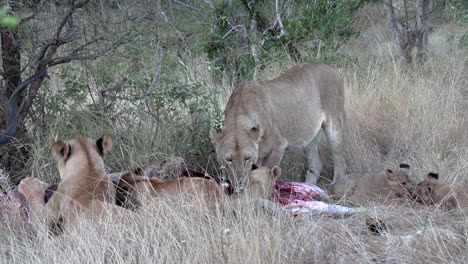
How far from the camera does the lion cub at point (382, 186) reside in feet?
22.5

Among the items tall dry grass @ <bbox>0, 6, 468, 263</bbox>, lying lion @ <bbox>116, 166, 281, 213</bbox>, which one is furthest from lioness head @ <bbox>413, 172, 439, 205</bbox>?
lying lion @ <bbox>116, 166, 281, 213</bbox>

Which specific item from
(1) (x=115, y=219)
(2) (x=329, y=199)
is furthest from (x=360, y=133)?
(1) (x=115, y=219)

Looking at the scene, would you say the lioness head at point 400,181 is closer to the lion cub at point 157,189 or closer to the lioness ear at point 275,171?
the lioness ear at point 275,171

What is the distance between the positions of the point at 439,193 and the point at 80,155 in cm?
313

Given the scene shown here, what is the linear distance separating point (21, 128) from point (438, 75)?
5.99m

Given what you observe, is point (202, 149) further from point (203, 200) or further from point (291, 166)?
point (203, 200)

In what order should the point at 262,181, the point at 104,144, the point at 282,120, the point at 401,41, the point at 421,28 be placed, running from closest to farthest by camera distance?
the point at 104,144 → the point at 262,181 → the point at 282,120 → the point at 421,28 → the point at 401,41

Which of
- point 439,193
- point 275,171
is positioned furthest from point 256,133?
point 439,193

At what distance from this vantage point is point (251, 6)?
10859 mm

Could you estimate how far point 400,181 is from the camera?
695 cm

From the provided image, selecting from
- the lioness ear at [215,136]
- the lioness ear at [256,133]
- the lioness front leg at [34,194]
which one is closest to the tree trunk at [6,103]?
the lioness front leg at [34,194]

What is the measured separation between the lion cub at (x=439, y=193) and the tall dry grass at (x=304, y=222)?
0.26 metres

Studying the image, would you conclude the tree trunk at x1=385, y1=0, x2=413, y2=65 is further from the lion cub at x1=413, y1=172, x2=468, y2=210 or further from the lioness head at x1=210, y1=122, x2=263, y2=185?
the lioness head at x1=210, y1=122, x2=263, y2=185

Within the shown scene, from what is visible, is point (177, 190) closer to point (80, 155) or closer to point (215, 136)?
point (80, 155)
